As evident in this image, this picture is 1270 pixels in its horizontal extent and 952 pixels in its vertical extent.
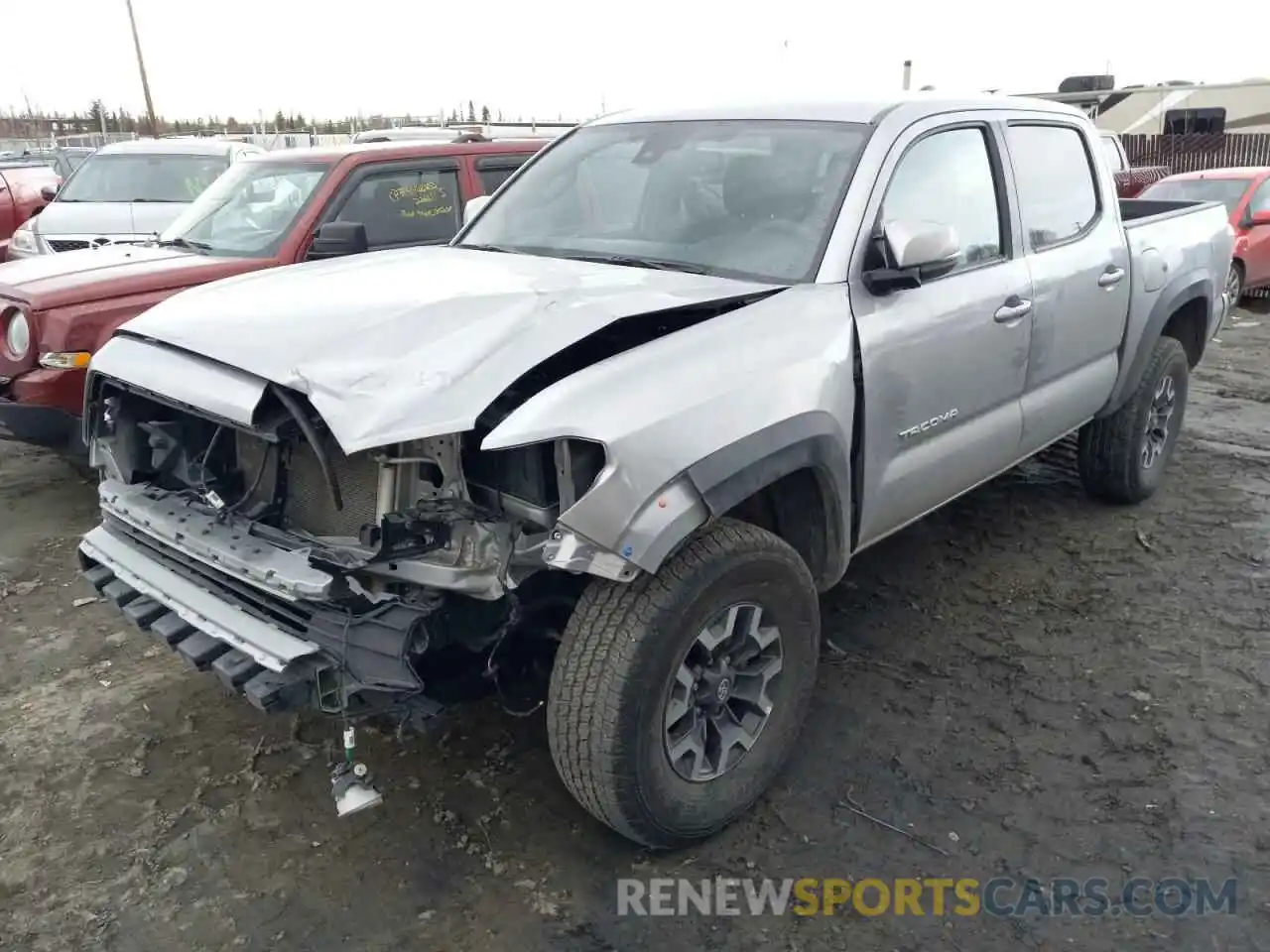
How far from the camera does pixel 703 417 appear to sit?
2570 mm

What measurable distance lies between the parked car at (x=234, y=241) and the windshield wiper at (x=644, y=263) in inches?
74.2

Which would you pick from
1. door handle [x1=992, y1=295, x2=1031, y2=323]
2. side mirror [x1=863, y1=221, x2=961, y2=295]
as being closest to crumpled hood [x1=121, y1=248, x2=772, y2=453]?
side mirror [x1=863, y1=221, x2=961, y2=295]

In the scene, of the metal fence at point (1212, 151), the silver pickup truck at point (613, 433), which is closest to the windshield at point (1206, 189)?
the metal fence at point (1212, 151)

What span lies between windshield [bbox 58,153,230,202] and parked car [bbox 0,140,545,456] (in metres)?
3.20

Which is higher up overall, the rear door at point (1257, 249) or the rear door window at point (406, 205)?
the rear door window at point (406, 205)

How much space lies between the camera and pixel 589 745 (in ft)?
8.38

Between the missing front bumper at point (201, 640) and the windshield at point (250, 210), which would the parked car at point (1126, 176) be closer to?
the windshield at point (250, 210)

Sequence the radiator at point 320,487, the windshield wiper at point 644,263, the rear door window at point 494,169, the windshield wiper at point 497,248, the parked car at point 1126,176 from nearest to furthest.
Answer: the radiator at point 320,487
the windshield wiper at point 644,263
the windshield wiper at point 497,248
the rear door window at point 494,169
the parked car at point 1126,176

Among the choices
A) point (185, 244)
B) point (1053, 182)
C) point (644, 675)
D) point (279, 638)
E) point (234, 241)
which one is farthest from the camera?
point (185, 244)

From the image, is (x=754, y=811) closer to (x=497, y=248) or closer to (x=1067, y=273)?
(x=497, y=248)

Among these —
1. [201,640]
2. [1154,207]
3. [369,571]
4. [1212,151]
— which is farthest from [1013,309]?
[1212,151]

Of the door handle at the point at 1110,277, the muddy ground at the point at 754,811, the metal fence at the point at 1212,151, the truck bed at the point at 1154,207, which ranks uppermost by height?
the truck bed at the point at 1154,207

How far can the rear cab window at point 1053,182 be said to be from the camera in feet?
13.1

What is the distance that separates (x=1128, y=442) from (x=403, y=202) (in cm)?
422
